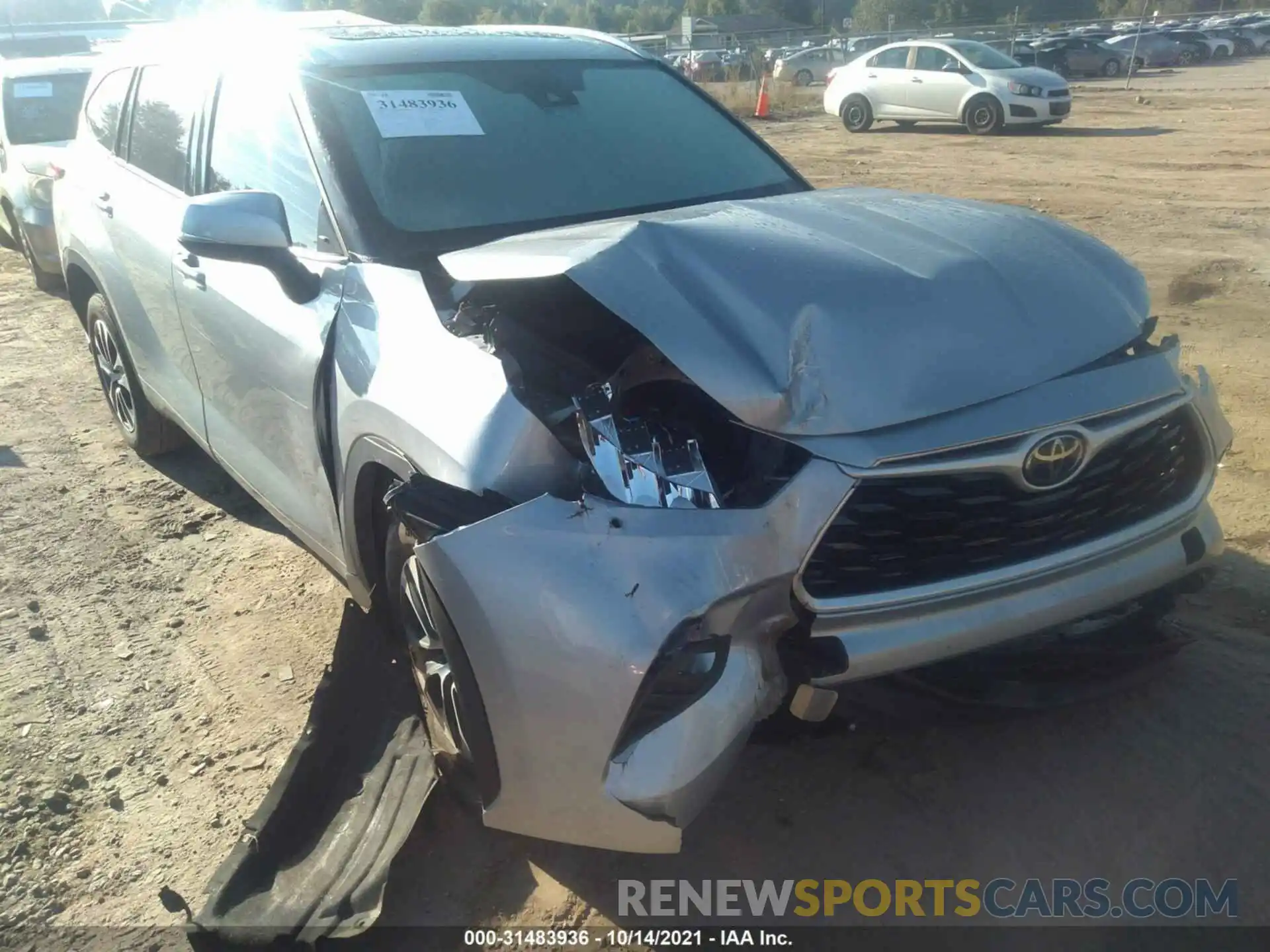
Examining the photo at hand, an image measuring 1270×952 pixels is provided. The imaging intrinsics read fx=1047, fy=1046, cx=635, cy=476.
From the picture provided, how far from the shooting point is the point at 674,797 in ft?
6.36

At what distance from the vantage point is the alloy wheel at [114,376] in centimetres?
487

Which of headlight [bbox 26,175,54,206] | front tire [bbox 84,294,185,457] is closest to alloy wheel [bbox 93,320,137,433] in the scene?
front tire [bbox 84,294,185,457]

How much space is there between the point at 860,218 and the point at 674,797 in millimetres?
1582

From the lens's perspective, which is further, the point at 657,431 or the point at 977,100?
the point at 977,100

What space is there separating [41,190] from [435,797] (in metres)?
7.50

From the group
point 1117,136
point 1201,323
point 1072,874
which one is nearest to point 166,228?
point 1072,874

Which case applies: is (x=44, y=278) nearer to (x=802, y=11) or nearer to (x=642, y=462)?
(x=642, y=462)

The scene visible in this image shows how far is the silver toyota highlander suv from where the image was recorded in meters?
1.97

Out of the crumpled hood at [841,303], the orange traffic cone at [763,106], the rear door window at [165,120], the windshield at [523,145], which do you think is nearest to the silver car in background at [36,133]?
the rear door window at [165,120]

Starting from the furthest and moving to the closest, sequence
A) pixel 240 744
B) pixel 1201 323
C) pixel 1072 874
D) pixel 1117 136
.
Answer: pixel 1117 136 → pixel 1201 323 → pixel 240 744 → pixel 1072 874

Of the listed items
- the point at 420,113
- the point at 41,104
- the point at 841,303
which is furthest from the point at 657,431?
the point at 41,104

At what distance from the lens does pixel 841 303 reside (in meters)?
2.25

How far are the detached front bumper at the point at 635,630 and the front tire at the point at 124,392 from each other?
334cm

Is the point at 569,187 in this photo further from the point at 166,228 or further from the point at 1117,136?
the point at 1117,136
